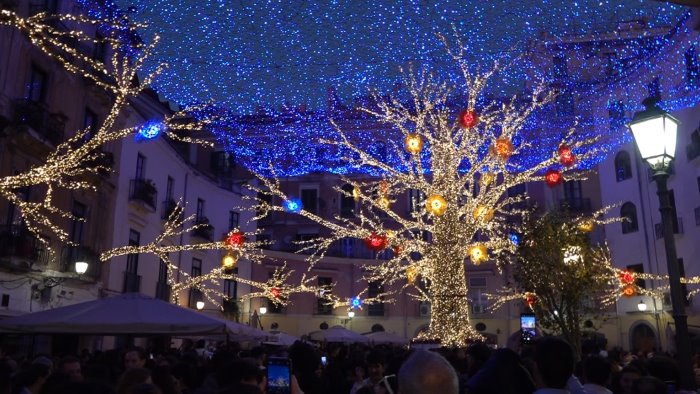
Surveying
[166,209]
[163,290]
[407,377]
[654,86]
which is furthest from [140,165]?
[407,377]

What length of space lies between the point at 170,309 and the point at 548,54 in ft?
64.0

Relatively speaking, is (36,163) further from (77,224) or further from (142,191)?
(142,191)

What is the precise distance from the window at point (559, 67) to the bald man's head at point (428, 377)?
2244cm

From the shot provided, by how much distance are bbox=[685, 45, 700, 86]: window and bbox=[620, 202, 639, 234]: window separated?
7.20 metres

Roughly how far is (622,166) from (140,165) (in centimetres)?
2056

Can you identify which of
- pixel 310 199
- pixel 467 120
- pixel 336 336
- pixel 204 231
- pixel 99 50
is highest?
pixel 99 50

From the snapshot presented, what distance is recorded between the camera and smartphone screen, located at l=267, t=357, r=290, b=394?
431 centimetres

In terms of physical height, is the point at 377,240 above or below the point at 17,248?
above

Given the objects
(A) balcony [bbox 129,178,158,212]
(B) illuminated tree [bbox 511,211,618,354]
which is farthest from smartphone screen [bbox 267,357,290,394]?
(A) balcony [bbox 129,178,158,212]

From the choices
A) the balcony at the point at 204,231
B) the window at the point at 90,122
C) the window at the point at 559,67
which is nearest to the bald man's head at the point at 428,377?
the window at the point at 90,122

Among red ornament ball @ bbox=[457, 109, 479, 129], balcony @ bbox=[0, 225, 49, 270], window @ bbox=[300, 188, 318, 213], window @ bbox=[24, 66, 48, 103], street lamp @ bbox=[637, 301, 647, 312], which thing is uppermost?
window @ bbox=[300, 188, 318, 213]

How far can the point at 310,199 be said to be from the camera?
130 feet

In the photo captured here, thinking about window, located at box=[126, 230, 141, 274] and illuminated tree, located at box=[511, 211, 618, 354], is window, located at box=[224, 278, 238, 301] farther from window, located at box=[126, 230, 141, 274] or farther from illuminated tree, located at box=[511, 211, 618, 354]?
illuminated tree, located at box=[511, 211, 618, 354]

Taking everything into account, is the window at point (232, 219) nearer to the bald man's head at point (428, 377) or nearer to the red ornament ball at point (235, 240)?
the red ornament ball at point (235, 240)
